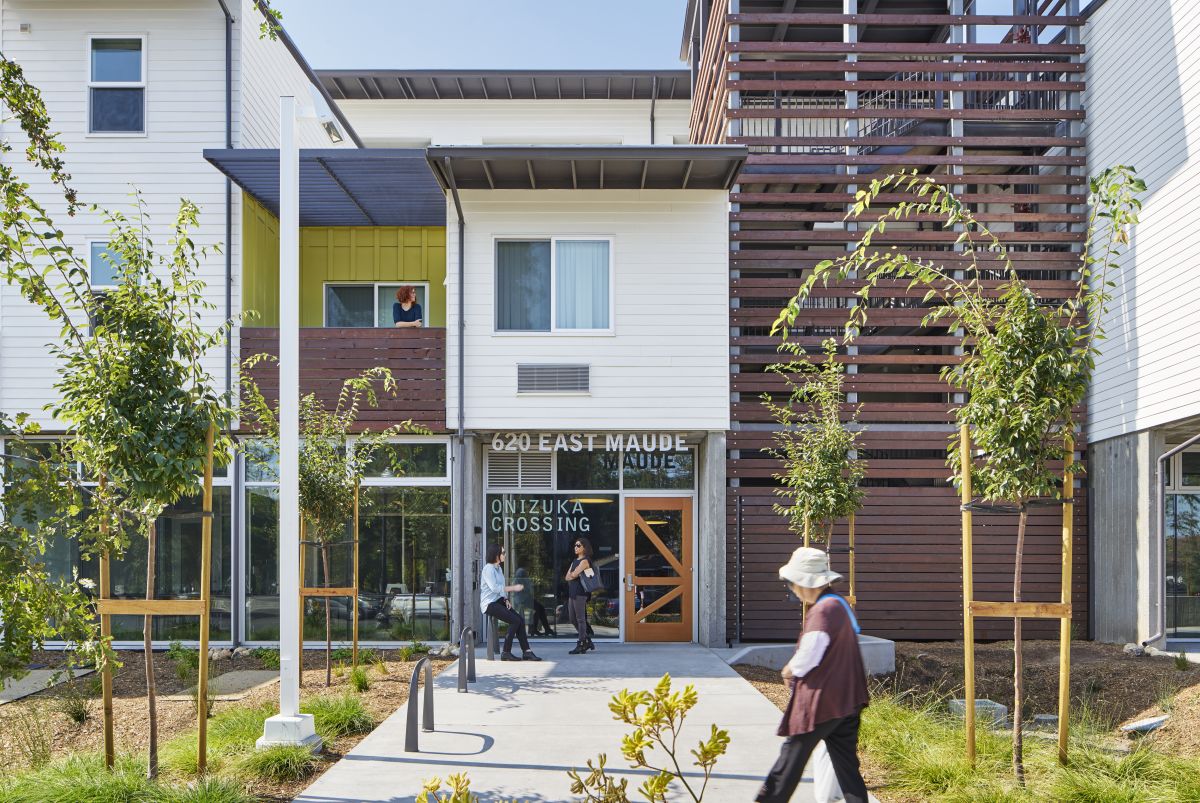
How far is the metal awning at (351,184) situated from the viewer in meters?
14.3

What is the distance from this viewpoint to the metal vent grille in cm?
1543

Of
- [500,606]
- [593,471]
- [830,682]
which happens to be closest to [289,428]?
[830,682]

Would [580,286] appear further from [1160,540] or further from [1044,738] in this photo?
[1044,738]

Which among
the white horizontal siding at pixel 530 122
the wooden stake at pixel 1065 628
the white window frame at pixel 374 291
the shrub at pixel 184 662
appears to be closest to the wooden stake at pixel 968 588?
the wooden stake at pixel 1065 628

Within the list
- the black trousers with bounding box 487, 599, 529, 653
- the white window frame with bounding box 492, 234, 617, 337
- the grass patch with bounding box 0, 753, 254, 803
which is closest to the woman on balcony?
the white window frame with bounding box 492, 234, 617, 337

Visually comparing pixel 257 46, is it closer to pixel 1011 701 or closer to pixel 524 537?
pixel 524 537

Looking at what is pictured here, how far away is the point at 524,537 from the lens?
16.7 metres

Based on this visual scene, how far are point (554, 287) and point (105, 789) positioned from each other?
9.92 meters

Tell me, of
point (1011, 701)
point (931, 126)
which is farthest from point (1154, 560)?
point (931, 126)

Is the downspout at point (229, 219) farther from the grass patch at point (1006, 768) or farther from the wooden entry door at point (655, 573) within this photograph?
the grass patch at point (1006, 768)

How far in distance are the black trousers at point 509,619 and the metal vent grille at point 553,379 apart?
310 centimetres

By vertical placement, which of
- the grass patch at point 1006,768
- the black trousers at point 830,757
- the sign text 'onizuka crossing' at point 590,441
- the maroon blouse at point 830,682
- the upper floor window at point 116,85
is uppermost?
the upper floor window at point 116,85

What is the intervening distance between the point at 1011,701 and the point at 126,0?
1506 cm

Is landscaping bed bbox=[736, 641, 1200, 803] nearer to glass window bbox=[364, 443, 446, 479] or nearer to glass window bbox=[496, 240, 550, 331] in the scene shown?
glass window bbox=[364, 443, 446, 479]
